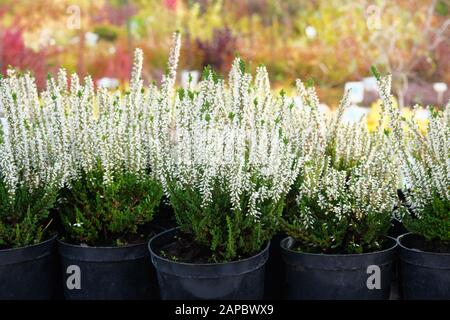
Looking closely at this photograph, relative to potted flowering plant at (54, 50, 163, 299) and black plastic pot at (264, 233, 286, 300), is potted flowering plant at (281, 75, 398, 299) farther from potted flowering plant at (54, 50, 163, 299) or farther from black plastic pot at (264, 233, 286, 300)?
potted flowering plant at (54, 50, 163, 299)

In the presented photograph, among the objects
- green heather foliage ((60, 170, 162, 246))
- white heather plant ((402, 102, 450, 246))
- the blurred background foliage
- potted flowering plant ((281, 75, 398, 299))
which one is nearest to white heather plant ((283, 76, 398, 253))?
potted flowering plant ((281, 75, 398, 299))

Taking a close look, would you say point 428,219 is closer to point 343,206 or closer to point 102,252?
point 343,206

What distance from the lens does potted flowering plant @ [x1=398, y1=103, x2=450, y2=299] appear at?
9.62 feet

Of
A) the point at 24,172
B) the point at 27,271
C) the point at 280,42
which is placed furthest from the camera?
the point at 280,42

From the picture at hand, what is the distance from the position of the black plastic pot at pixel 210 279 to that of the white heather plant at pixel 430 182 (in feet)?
2.57

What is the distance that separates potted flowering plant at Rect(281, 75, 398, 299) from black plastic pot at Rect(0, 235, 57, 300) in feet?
3.75

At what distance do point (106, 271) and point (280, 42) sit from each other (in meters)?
11.8

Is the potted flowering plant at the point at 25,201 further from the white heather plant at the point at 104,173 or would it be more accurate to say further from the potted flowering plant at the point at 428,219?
the potted flowering plant at the point at 428,219

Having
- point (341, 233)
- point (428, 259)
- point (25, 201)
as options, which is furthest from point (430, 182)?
point (25, 201)

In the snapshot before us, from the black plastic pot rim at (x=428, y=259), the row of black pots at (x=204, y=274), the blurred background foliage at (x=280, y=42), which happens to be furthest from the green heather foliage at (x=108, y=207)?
the blurred background foliage at (x=280, y=42)

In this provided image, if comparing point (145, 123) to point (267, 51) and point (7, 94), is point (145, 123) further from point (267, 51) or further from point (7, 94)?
point (267, 51)

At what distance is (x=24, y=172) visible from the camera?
3.19 meters

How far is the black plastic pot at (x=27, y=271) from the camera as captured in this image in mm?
2979
